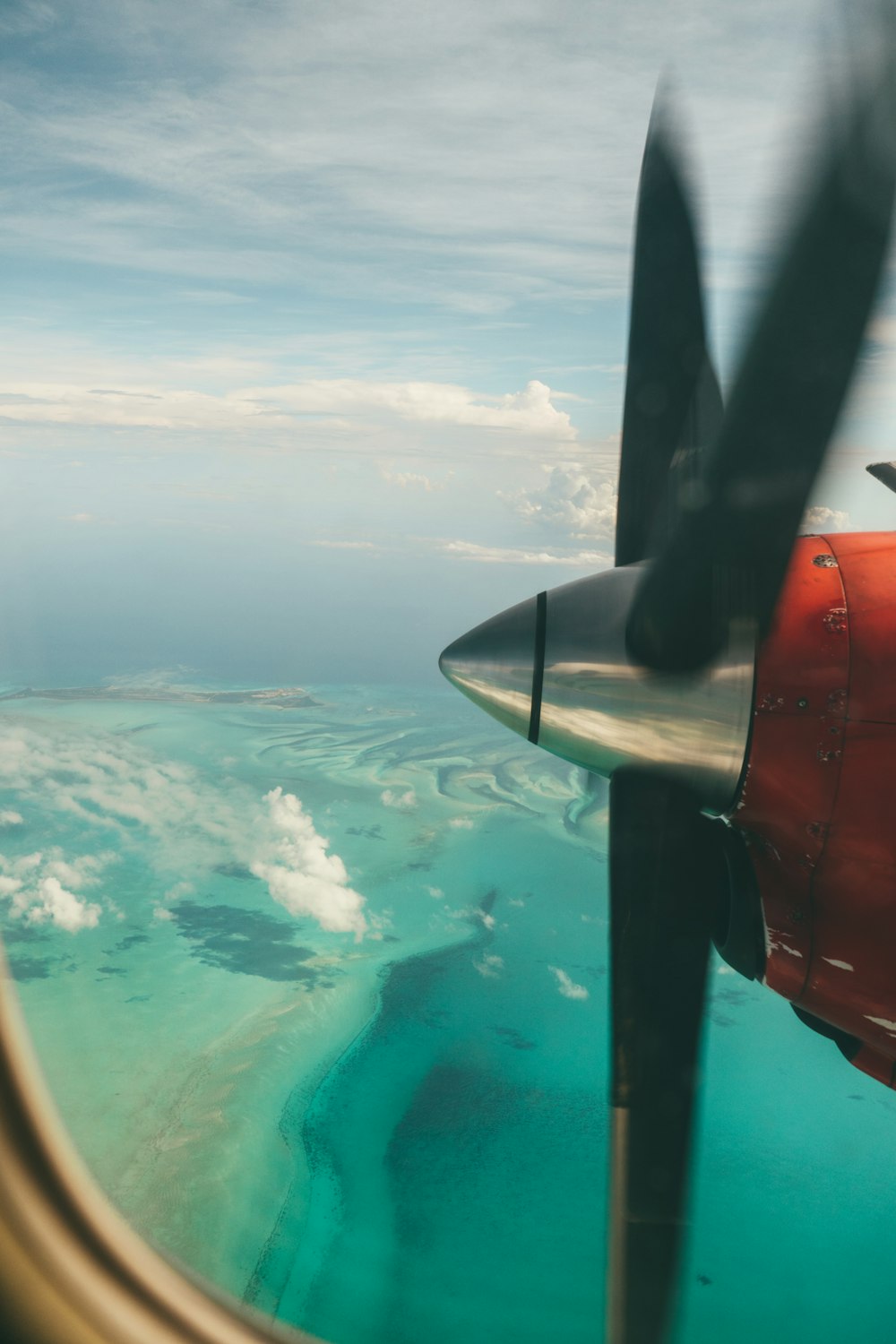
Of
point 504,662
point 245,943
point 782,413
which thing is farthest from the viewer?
point 245,943

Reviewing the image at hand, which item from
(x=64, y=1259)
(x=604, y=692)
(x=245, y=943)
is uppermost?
(x=604, y=692)

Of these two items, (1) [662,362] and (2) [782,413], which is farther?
(1) [662,362]

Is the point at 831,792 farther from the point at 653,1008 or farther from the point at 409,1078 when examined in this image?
the point at 409,1078

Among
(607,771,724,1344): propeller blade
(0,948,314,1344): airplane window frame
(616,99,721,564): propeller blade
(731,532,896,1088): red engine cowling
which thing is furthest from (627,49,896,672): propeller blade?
(0,948,314,1344): airplane window frame

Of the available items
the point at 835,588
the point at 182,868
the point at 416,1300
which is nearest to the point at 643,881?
the point at 835,588

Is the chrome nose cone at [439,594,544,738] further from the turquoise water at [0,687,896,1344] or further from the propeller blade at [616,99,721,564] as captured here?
the turquoise water at [0,687,896,1344]

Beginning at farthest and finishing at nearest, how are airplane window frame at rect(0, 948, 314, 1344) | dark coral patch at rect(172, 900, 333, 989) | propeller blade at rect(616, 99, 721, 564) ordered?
1. dark coral patch at rect(172, 900, 333, 989)
2. propeller blade at rect(616, 99, 721, 564)
3. airplane window frame at rect(0, 948, 314, 1344)

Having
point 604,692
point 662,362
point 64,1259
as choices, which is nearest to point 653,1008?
point 604,692

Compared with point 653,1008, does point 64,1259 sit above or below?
above
